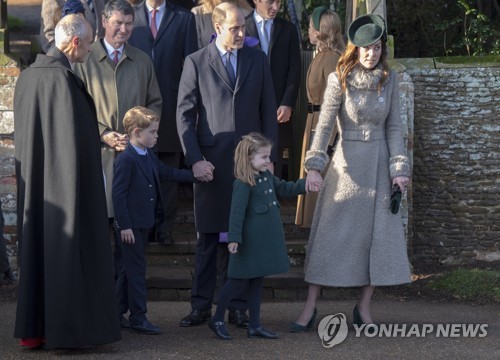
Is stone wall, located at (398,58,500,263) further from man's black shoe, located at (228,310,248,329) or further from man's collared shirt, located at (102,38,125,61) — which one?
man's black shoe, located at (228,310,248,329)

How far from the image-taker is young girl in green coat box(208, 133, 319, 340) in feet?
24.0

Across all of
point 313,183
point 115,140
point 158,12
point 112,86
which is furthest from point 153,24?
point 313,183

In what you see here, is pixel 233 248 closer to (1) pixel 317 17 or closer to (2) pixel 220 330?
(2) pixel 220 330

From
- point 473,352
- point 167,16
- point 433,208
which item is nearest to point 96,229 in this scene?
point 473,352

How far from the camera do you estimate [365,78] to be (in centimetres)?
769

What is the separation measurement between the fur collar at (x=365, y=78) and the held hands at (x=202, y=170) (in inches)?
41.0

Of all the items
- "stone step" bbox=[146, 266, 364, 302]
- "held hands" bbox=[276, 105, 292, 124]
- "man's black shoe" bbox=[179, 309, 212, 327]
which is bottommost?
"man's black shoe" bbox=[179, 309, 212, 327]

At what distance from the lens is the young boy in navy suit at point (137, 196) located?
24.5ft

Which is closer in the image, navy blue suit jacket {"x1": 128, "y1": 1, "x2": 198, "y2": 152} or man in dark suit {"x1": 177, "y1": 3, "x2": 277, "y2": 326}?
man in dark suit {"x1": 177, "y1": 3, "x2": 277, "y2": 326}

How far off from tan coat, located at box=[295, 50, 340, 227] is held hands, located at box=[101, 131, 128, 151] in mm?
2179

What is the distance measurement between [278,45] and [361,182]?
2.39 meters

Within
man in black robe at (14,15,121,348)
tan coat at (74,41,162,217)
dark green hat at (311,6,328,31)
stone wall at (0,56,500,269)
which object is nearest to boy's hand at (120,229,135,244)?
man in black robe at (14,15,121,348)

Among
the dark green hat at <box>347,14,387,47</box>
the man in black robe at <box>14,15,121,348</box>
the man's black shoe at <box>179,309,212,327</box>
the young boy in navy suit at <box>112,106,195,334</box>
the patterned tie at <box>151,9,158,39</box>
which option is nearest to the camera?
the man in black robe at <box>14,15,121,348</box>

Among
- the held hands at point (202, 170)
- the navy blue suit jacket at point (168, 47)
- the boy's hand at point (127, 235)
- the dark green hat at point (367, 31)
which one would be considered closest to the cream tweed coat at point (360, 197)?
the dark green hat at point (367, 31)
